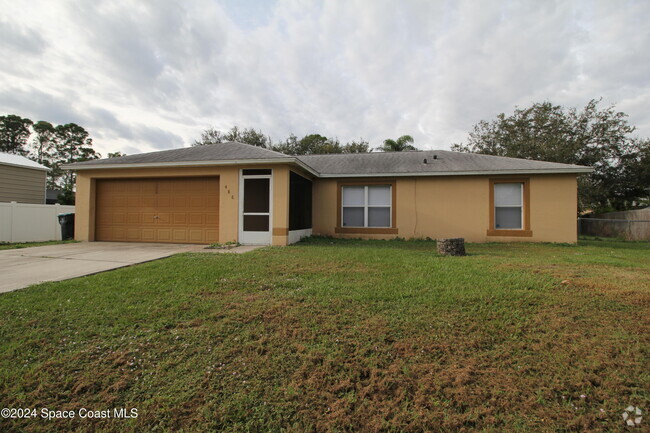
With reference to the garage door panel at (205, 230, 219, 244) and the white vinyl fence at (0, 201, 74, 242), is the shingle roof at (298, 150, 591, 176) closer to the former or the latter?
the garage door panel at (205, 230, 219, 244)

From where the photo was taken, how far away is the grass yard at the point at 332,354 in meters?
2.05

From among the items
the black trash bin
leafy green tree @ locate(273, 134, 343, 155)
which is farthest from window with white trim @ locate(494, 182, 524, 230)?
leafy green tree @ locate(273, 134, 343, 155)

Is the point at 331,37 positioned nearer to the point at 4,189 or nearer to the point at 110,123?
the point at 110,123

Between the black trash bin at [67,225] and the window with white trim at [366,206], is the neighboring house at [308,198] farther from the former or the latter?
the black trash bin at [67,225]

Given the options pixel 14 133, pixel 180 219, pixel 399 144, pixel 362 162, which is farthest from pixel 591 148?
pixel 14 133

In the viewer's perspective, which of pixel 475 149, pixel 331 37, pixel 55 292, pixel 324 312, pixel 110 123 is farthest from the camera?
pixel 475 149

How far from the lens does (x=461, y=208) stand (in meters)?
11.0

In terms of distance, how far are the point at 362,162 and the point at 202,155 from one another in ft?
20.9

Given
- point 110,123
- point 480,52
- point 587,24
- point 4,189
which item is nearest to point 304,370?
point 587,24

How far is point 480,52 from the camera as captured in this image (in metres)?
10.5

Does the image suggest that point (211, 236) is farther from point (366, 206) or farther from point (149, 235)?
point (366, 206)

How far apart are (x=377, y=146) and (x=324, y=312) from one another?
25.9m

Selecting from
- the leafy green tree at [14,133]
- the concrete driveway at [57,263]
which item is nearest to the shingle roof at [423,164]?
the concrete driveway at [57,263]

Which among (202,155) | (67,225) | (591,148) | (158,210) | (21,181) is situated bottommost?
(67,225)
